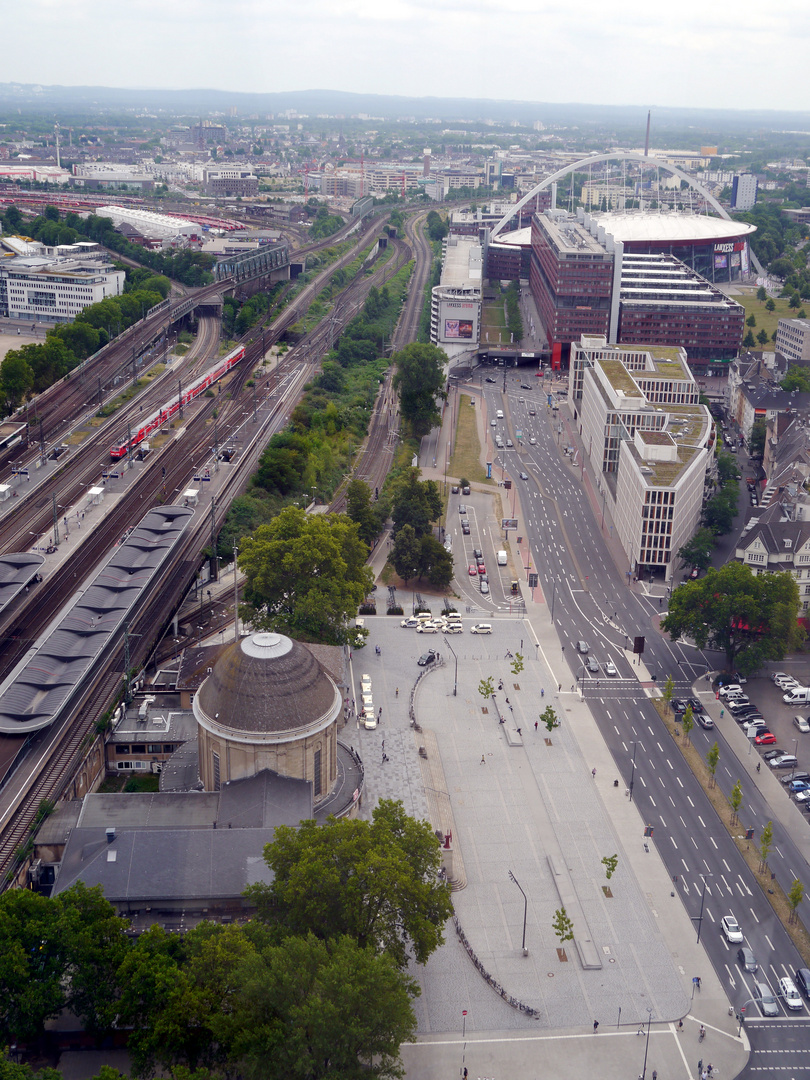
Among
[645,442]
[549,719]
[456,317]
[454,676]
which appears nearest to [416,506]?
[645,442]

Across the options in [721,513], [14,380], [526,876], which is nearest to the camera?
[526,876]

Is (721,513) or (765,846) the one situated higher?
(721,513)

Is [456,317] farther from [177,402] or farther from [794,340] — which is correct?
[177,402]

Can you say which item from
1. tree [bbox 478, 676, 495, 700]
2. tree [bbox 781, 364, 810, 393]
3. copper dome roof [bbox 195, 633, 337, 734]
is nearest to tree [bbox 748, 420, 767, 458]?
tree [bbox 781, 364, 810, 393]

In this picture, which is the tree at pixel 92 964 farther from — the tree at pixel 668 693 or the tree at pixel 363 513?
the tree at pixel 363 513

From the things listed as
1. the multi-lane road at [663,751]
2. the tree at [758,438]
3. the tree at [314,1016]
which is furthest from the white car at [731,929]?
the tree at [758,438]

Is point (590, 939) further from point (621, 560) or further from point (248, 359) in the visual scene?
point (248, 359)

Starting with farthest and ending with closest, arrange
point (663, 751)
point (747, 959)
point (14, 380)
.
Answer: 1. point (14, 380)
2. point (663, 751)
3. point (747, 959)

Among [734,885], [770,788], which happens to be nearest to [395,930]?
[734,885]
